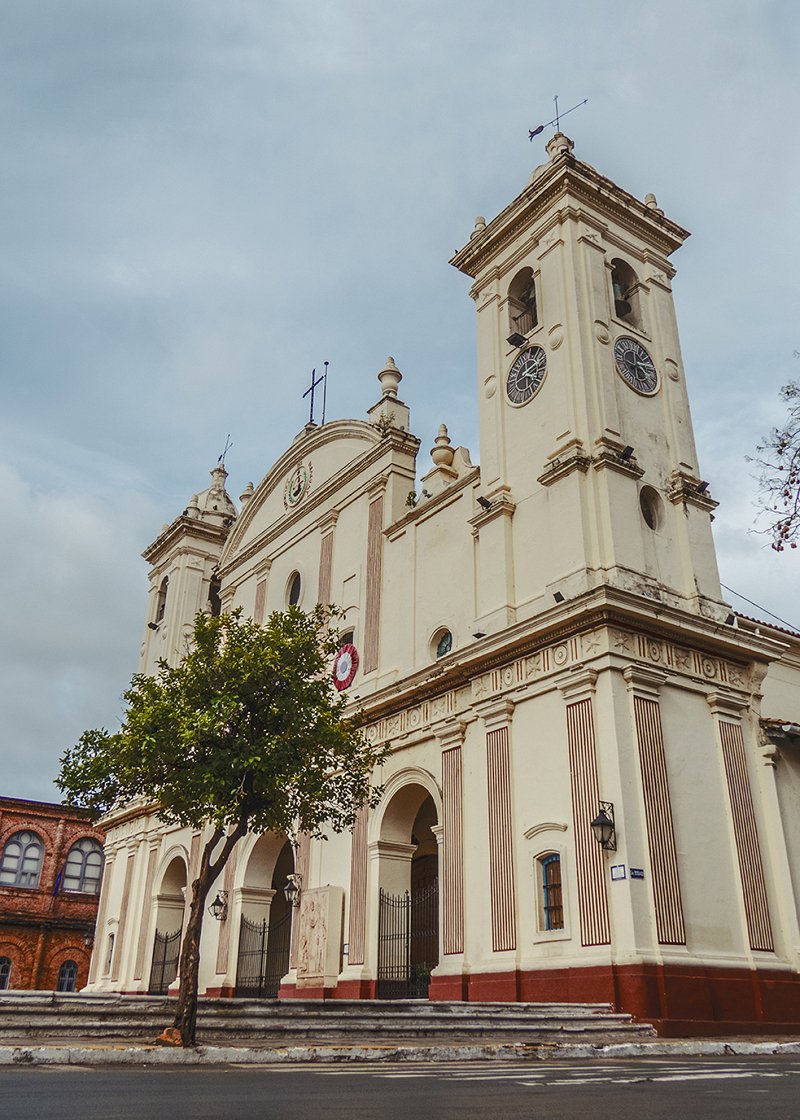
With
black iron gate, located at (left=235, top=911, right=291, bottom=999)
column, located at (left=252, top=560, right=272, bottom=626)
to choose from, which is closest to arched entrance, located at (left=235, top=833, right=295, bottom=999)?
black iron gate, located at (left=235, top=911, right=291, bottom=999)

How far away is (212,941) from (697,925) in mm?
14971

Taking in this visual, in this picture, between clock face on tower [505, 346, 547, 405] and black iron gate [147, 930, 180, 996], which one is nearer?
clock face on tower [505, 346, 547, 405]

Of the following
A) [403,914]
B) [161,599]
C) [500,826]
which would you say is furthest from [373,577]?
[161,599]

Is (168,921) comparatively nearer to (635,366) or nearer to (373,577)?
(373,577)

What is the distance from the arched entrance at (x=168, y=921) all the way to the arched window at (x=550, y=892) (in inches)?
660

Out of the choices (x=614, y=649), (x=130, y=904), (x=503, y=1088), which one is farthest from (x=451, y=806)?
(x=130, y=904)

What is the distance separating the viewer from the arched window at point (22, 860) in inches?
1638

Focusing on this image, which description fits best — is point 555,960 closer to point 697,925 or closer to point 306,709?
point 697,925

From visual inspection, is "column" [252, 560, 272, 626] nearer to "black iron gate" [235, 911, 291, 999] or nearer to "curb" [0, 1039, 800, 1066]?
"black iron gate" [235, 911, 291, 999]

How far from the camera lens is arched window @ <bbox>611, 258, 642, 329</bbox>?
2264cm

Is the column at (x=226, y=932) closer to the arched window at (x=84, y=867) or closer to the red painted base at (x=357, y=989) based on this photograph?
the red painted base at (x=357, y=989)

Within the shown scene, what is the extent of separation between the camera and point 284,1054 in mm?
9039

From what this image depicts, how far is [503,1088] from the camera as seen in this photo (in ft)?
22.3

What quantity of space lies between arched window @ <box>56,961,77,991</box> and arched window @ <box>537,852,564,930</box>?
30150 millimetres
